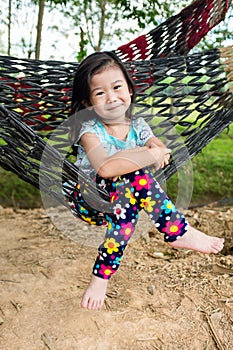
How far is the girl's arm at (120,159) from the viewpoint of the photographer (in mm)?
1198

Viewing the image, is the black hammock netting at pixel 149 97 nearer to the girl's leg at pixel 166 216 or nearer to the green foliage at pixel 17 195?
the girl's leg at pixel 166 216

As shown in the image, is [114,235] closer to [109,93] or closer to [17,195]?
[109,93]

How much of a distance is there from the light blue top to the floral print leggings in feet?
0.40

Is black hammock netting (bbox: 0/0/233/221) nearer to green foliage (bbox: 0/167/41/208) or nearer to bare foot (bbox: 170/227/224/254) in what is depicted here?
bare foot (bbox: 170/227/224/254)

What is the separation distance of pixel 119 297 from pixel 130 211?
529mm

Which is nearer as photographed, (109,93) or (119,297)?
(109,93)

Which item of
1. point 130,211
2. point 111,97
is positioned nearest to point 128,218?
point 130,211

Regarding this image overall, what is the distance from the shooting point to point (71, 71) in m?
1.56

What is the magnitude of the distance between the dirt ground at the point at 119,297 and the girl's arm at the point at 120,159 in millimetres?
347

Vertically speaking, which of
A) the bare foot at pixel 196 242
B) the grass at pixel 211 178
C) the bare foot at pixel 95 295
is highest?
the bare foot at pixel 196 242

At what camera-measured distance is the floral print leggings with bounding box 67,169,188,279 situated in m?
1.24

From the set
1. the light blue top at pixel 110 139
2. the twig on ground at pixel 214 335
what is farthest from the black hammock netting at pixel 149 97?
the twig on ground at pixel 214 335

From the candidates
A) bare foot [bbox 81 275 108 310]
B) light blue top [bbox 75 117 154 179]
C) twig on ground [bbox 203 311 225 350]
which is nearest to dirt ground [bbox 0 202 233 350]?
twig on ground [bbox 203 311 225 350]

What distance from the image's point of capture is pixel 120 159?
3.93 feet
